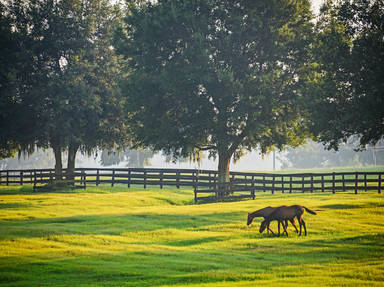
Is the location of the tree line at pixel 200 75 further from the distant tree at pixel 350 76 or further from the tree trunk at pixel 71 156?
the tree trunk at pixel 71 156

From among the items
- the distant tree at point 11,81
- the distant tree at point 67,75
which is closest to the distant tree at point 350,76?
the distant tree at point 67,75

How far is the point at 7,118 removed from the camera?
4459cm

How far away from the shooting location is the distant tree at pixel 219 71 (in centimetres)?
3566

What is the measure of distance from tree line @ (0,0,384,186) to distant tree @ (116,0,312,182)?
0.08 metres

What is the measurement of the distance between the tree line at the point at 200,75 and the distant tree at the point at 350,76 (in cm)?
7

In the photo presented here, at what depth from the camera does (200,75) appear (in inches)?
1383

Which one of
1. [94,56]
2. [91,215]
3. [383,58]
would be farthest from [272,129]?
[94,56]

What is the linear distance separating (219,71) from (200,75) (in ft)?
4.43

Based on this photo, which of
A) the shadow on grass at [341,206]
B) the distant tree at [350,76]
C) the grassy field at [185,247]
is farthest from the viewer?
the shadow on grass at [341,206]

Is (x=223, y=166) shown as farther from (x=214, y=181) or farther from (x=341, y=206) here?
(x=341, y=206)

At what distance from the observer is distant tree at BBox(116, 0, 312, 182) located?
1404 inches

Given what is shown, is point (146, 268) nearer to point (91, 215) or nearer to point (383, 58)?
point (91, 215)

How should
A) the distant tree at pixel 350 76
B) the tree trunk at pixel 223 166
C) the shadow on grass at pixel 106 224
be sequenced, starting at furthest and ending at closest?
the tree trunk at pixel 223 166, the distant tree at pixel 350 76, the shadow on grass at pixel 106 224

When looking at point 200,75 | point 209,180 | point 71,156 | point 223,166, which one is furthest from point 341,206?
point 71,156
